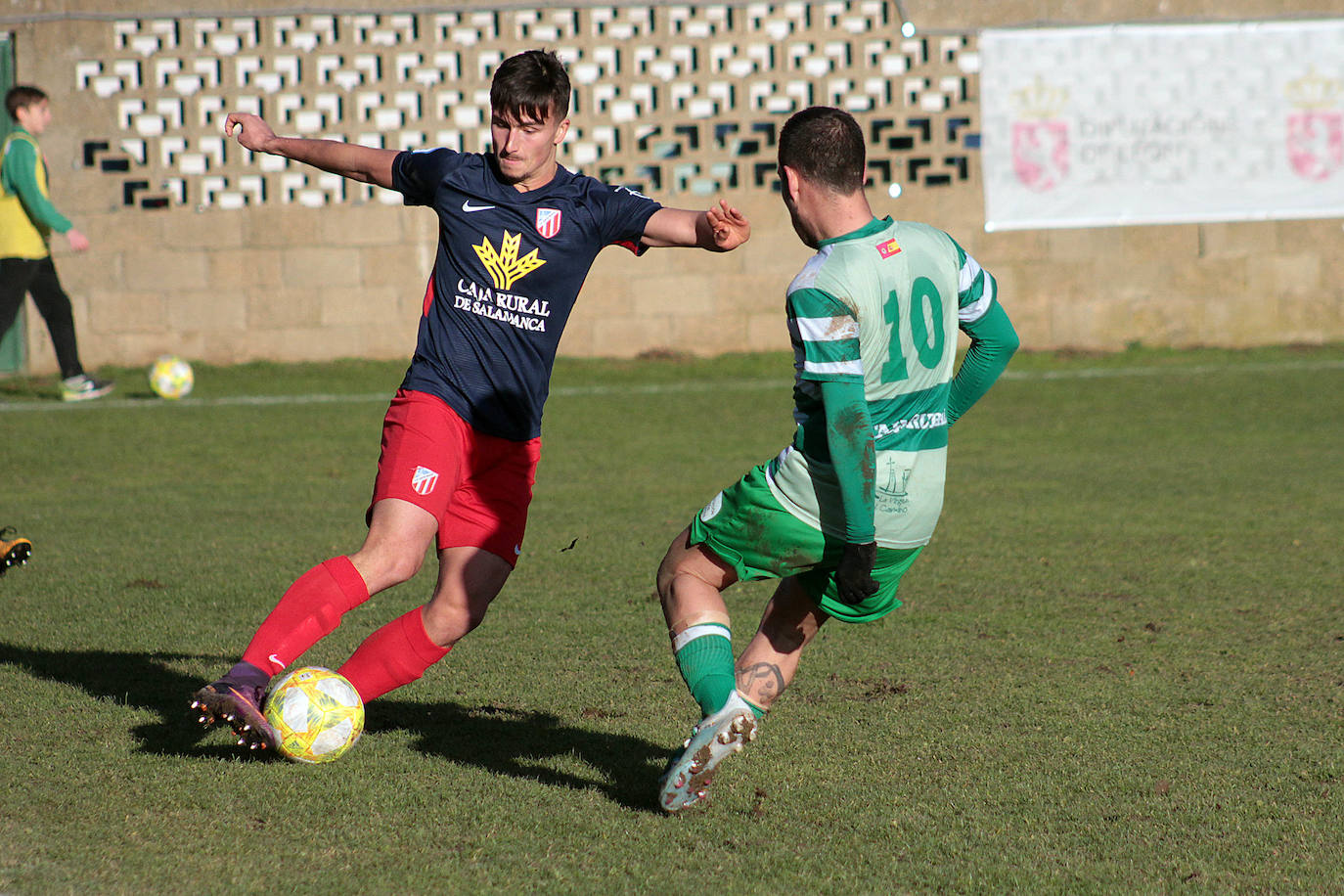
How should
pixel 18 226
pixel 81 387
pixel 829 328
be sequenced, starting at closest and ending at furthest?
pixel 829 328
pixel 18 226
pixel 81 387

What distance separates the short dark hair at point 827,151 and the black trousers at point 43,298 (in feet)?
31.1

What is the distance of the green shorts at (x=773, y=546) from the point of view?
3.31 meters

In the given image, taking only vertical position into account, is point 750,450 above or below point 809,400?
below

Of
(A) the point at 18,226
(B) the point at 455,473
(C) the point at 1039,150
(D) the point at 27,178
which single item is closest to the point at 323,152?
(B) the point at 455,473

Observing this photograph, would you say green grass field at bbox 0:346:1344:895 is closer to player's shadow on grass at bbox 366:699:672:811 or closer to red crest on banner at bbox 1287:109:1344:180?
player's shadow on grass at bbox 366:699:672:811

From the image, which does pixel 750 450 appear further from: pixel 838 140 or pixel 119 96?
pixel 119 96

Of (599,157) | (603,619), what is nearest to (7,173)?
(599,157)

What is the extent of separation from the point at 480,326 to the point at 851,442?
1309mm

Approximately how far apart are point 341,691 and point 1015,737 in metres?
1.84

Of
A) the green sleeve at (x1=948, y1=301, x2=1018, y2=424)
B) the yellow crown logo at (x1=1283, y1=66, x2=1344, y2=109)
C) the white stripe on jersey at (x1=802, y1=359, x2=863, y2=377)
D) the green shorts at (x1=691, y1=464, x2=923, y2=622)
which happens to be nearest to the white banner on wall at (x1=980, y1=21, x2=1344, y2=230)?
the yellow crown logo at (x1=1283, y1=66, x2=1344, y2=109)

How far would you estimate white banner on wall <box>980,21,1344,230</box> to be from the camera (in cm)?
1434

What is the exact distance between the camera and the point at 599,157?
14.1 meters

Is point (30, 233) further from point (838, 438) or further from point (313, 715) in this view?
point (838, 438)

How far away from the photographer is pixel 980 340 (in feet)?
11.7
